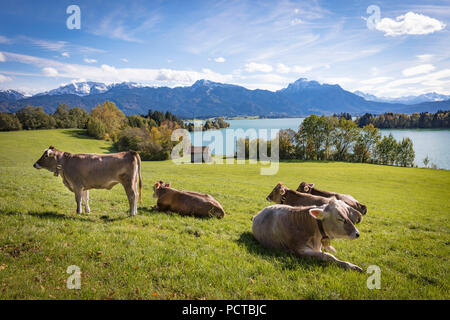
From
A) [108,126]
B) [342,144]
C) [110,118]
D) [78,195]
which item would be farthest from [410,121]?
[78,195]

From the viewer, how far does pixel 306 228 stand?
226 inches

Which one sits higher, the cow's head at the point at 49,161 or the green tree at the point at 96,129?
the green tree at the point at 96,129

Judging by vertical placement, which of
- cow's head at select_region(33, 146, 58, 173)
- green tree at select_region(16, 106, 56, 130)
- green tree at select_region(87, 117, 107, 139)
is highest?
green tree at select_region(16, 106, 56, 130)

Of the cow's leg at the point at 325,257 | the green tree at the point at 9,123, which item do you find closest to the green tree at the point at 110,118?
the green tree at the point at 9,123

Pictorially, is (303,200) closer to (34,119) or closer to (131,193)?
(131,193)

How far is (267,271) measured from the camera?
4672mm

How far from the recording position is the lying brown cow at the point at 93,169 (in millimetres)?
7734

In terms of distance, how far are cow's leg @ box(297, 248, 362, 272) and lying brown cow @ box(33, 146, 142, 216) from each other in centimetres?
612

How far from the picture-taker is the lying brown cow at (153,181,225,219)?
9.14m

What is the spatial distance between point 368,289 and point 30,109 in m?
113

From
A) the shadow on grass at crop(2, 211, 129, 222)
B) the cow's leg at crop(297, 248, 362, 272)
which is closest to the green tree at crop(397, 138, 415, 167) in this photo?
the cow's leg at crop(297, 248, 362, 272)

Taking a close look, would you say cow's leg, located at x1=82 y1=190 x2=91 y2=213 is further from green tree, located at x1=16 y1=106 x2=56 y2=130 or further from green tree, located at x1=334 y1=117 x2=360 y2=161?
green tree, located at x1=16 y1=106 x2=56 y2=130

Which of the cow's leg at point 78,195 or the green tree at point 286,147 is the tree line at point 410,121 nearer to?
the green tree at point 286,147
